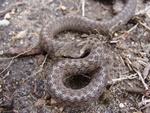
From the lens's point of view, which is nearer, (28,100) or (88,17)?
(28,100)

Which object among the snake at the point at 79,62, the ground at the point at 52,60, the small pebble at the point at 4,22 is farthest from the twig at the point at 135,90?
the small pebble at the point at 4,22

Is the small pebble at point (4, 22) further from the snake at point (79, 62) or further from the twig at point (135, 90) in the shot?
the twig at point (135, 90)

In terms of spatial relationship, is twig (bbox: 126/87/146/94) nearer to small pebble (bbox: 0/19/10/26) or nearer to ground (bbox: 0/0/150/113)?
ground (bbox: 0/0/150/113)

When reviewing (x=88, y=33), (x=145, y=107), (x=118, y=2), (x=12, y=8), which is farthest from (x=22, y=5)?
(x=145, y=107)

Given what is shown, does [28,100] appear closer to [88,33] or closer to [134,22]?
[88,33]

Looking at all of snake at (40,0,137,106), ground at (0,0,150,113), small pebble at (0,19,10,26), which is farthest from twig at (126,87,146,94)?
small pebble at (0,19,10,26)
